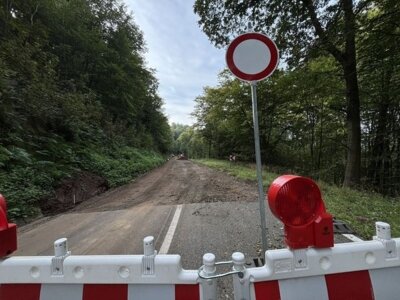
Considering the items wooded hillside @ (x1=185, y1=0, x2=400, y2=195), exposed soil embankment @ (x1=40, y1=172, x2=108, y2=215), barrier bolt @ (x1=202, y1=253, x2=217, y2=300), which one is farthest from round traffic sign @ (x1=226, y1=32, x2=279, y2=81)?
exposed soil embankment @ (x1=40, y1=172, x2=108, y2=215)

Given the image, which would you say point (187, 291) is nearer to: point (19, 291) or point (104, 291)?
point (104, 291)

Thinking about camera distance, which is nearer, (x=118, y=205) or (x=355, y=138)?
(x=118, y=205)

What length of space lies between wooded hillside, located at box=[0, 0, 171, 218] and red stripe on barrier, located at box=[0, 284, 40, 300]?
5.23 m

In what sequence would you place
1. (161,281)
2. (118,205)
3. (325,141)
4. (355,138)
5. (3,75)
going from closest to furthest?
(161,281)
(118,205)
(3,75)
(355,138)
(325,141)

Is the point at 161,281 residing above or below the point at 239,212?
above

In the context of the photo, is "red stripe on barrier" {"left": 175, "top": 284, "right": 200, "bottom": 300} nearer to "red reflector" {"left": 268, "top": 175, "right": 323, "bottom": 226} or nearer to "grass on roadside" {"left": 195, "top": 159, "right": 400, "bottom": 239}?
"red reflector" {"left": 268, "top": 175, "right": 323, "bottom": 226}

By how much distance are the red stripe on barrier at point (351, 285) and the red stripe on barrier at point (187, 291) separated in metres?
0.75

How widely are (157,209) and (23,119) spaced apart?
22.2 feet

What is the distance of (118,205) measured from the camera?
6.82 metres

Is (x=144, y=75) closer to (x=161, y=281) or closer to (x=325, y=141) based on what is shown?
(x=325, y=141)

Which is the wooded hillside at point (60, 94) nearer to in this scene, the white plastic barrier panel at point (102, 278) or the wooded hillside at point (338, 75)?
the white plastic barrier panel at point (102, 278)

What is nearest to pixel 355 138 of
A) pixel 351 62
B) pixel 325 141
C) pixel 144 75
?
pixel 351 62

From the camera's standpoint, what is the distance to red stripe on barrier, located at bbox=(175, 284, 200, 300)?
4.46ft

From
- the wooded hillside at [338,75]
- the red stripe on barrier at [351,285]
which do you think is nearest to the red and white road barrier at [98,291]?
the red stripe on barrier at [351,285]
